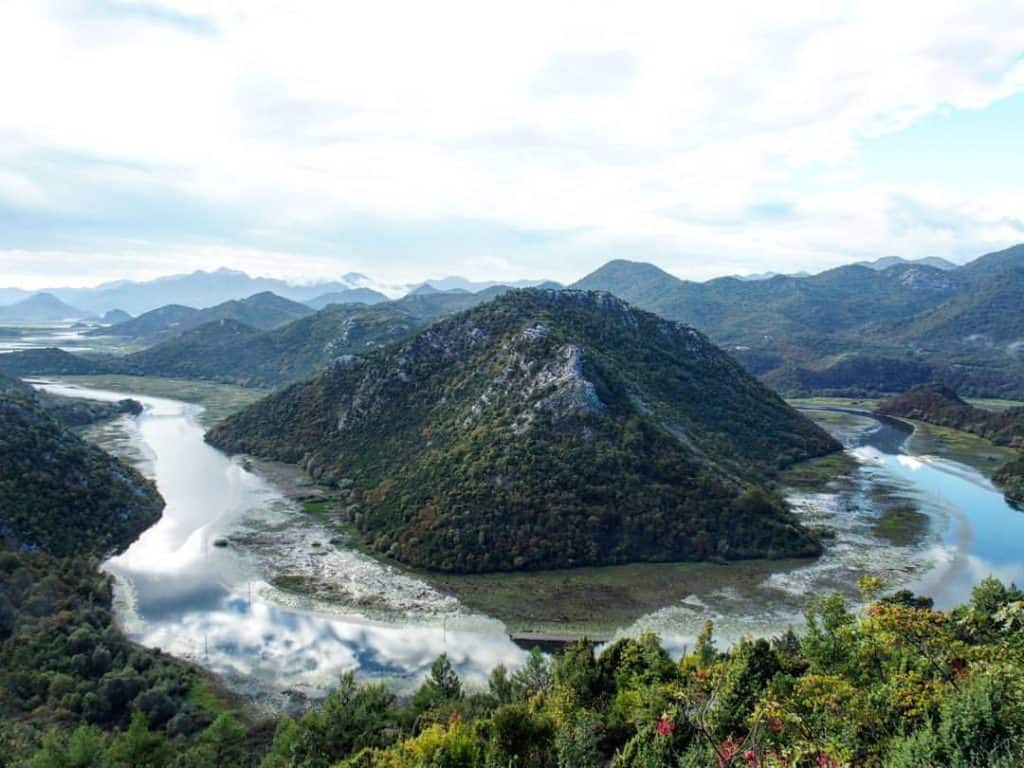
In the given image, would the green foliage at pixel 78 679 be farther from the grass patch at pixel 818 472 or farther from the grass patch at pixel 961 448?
the grass patch at pixel 961 448

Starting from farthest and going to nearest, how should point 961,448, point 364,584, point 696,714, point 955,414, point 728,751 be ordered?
point 955,414 < point 961,448 < point 364,584 < point 696,714 < point 728,751

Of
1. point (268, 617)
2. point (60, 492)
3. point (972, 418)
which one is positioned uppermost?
point (972, 418)

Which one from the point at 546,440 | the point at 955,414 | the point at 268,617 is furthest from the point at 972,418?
the point at 268,617

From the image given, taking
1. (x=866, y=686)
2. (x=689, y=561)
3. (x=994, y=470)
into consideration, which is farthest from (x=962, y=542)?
(x=866, y=686)

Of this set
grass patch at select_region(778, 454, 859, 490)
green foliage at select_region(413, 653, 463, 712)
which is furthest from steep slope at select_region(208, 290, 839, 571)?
green foliage at select_region(413, 653, 463, 712)

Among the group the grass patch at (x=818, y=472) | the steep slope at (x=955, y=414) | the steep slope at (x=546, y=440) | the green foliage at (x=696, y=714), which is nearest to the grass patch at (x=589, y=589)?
the steep slope at (x=546, y=440)

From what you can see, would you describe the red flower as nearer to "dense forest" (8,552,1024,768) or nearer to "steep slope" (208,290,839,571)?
"dense forest" (8,552,1024,768)

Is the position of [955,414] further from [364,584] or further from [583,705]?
[583,705]

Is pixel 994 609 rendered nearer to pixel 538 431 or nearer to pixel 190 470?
pixel 538 431
